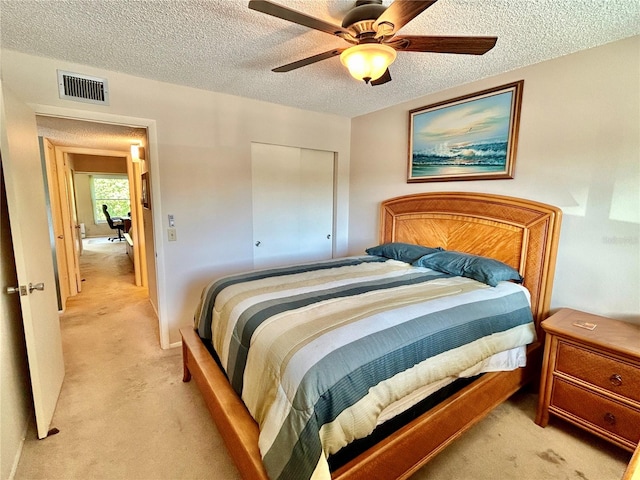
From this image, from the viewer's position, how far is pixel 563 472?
5.31 ft

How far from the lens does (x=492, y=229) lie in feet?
8.26

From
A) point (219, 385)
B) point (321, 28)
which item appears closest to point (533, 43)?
point (321, 28)

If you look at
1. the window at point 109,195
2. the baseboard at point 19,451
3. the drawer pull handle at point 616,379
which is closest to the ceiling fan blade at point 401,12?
the drawer pull handle at point 616,379

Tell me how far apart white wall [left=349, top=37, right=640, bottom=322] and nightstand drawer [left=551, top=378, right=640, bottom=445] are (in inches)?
23.3

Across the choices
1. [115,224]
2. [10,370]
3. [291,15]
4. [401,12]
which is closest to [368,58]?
[401,12]

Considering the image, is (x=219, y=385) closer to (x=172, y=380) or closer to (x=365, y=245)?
(x=172, y=380)

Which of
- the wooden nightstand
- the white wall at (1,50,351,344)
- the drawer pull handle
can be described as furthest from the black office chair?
the drawer pull handle

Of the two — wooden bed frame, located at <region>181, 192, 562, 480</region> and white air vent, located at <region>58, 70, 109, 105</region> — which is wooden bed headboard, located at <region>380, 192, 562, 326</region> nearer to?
wooden bed frame, located at <region>181, 192, 562, 480</region>

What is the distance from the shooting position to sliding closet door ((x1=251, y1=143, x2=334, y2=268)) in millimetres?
3330

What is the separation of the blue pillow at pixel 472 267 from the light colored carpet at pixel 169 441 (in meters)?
0.90

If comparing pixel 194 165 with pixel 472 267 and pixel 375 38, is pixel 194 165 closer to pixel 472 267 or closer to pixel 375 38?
pixel 375 38

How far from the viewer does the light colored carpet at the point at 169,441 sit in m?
1.60

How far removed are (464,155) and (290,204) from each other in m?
1.90

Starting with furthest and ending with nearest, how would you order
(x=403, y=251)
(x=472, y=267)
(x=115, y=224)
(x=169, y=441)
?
(x=115, y=224) < (x=403, y=251) < (x=472, y=267) < (x=169, y=441)
